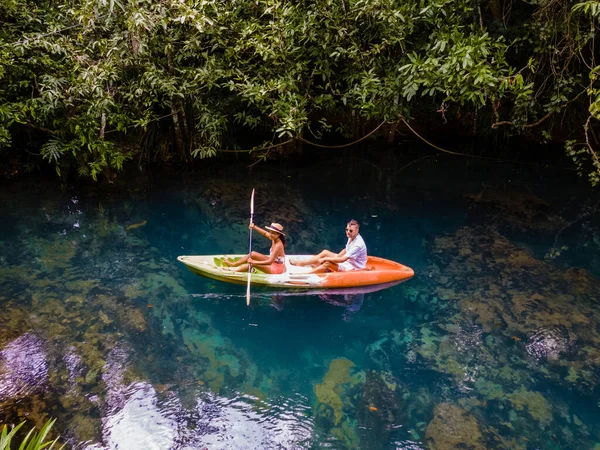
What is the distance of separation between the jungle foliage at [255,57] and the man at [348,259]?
2244 millimetres

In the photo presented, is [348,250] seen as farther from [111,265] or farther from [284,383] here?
[111,265]

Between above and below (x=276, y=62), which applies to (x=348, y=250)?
below

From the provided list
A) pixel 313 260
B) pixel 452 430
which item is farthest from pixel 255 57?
pixel 452 430

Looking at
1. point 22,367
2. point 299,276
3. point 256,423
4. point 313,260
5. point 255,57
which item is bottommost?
point 256,423

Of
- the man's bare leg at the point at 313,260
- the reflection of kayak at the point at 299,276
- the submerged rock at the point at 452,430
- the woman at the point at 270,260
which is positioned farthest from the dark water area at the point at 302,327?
the man's bare leg at the point at 313,260

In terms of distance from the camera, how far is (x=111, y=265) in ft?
20.8

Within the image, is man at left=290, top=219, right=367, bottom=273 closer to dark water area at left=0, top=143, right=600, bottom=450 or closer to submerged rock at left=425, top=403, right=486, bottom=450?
dark water area at left=0, top=143, right=600, bottom=450

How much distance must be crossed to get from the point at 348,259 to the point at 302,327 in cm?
111

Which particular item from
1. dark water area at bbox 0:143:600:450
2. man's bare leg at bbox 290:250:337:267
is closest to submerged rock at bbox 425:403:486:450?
dark water area at bbox 0:143:600:450

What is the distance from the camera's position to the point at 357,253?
575 centimetres

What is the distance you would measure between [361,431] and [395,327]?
158 centimetres

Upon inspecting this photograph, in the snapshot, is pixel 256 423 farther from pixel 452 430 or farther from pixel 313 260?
pixel 313 260

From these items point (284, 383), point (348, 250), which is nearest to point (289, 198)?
point (348, 250)

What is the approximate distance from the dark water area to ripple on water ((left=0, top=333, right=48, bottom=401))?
0.06 feet
